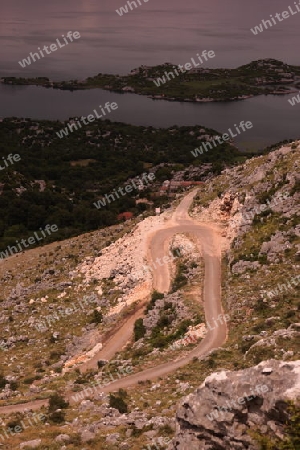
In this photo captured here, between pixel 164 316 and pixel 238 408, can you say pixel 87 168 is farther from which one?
pixel 238 408

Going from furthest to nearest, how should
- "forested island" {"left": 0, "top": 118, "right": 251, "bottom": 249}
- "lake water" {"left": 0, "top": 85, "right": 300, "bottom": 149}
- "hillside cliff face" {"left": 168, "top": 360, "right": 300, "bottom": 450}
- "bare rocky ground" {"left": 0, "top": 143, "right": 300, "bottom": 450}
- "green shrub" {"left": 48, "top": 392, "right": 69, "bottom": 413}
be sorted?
"lake water" {"left": 0, "top": 85, "right": 300, "bottom": 149}, "forested island" {"left": 0, "top": 118, "right": 251, "bottom": 249}, "green shrub" {"left": 48, "top": 392, "right": 69, "bottom": 413}, "bare rocky ground" {"left": 0, "top": 143, "right": 300, "bottom": 450}, "hillside cliff face" {"left": 168, "top": 360, "right": 300, "bottom": 450}

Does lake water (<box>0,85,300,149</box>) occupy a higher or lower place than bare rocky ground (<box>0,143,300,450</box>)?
higher

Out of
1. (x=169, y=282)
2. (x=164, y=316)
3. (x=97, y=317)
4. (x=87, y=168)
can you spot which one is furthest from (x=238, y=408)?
(x=87, y=168)

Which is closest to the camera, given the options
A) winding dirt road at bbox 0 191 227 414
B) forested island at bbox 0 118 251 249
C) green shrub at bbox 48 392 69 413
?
green shrub at bbox 48 392 69 413

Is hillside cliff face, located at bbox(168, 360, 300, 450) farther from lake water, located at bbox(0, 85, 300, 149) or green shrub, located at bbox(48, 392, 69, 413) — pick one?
lake water, located at bbox(0, 85, 300, 149)

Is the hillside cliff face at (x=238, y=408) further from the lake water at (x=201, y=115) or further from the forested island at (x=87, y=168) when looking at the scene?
the lake water at (x=201, y=115)

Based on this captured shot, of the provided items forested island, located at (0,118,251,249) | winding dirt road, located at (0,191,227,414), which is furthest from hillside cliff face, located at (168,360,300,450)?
forested island, located at (0,118,251,249)

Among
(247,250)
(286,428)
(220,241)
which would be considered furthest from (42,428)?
(220,241)

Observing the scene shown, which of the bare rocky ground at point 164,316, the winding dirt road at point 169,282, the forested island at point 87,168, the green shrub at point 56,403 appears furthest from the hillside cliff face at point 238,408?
the forested island at point 87,168
